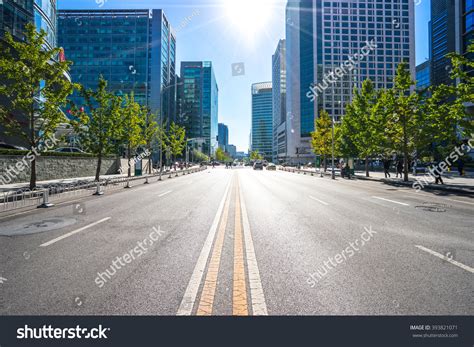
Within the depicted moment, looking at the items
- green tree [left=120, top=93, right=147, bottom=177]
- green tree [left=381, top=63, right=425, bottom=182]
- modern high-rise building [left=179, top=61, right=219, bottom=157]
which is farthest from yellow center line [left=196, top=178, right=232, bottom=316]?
modern high-rise building [left=179, top=61, right=219, bottom=157]

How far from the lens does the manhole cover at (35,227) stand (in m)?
6.42

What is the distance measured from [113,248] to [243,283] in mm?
3008

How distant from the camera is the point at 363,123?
32312mm

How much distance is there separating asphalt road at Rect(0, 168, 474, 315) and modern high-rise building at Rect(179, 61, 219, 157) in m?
154

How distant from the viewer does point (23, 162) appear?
20.2m

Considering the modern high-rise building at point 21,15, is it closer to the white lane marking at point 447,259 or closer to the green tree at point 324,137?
the white lane marking at point 447,259

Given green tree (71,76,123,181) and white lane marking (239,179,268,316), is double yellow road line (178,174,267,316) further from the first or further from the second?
green tree (71,76,123,181)

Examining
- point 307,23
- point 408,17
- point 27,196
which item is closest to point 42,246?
point 27,196

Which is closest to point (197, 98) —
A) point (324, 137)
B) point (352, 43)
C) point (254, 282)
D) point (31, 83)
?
point (352, 43)

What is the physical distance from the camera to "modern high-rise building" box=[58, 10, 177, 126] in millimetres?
96438

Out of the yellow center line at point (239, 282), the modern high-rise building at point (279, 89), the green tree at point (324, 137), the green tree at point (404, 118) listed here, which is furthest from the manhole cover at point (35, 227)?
the modern high-rise building at point (279, 89)

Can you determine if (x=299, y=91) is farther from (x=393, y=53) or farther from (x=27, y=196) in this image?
(x=27, y=196)

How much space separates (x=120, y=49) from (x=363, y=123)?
9962 cm
